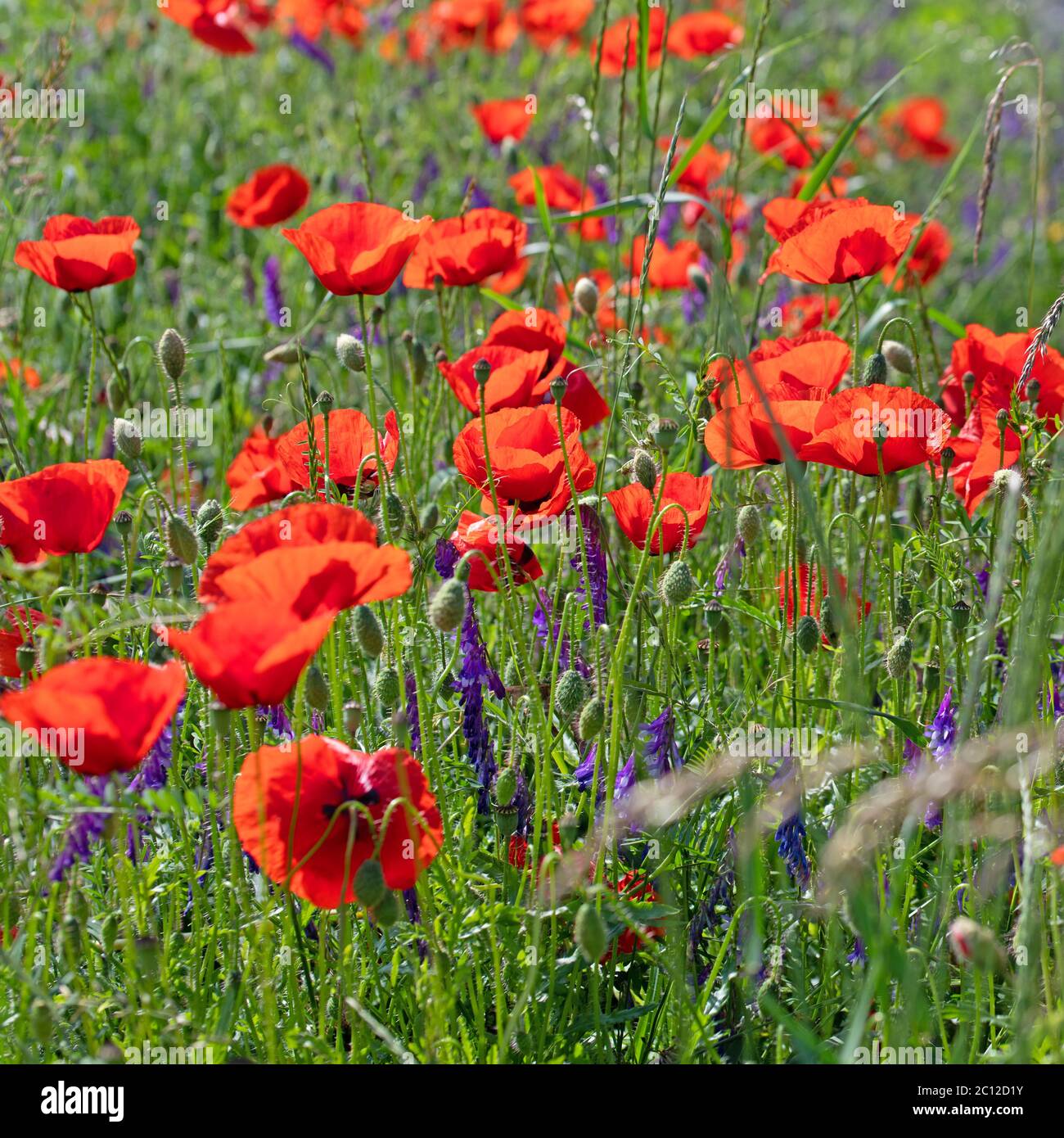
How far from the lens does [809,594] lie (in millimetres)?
1897

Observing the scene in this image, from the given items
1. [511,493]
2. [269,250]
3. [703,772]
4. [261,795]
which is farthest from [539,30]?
[261,795]

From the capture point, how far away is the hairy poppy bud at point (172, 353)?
2039 millimetres

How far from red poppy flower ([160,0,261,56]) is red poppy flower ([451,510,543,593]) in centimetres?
225

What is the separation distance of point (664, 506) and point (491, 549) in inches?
9.4

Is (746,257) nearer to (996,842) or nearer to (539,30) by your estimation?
(539,30)

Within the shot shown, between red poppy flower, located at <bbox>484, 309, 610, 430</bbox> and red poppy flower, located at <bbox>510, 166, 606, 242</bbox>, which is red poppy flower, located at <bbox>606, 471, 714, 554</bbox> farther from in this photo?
red poppy flower, located at <bbox>510, 166, 606, 242</bbox>

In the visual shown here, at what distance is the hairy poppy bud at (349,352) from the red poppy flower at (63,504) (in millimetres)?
373

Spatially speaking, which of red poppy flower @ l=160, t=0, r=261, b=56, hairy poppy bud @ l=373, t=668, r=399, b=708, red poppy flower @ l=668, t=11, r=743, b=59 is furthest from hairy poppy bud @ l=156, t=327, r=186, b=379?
red poppy flower @ l=668, t=11, r=743, b=59

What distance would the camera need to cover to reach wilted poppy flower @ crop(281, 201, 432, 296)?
1869 mm

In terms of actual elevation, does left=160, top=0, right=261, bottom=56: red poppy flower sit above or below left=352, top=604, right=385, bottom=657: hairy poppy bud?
above

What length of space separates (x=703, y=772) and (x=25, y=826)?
2.73 ft

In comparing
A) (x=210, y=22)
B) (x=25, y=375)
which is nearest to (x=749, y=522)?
(x=25, y=375)

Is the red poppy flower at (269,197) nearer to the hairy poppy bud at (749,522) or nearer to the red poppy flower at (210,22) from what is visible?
the red poppy flower at (210,22)

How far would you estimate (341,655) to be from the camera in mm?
1806
